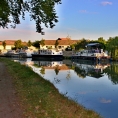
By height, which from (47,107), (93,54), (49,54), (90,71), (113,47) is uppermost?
(113,47)

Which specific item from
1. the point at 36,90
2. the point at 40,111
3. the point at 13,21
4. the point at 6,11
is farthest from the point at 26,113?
the point at 13,21

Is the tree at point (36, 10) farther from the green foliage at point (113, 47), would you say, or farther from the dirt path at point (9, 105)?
the green foliage at point (113, 47)

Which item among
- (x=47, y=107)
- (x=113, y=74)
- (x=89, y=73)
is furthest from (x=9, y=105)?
(x=89, y=73)

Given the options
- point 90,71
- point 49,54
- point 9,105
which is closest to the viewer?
point 9,105

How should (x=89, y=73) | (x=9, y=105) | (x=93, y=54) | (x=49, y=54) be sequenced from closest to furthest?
(x=9, y=105) → (x=89, y=73) → (x=93, y=54) → (x=49, y=54)

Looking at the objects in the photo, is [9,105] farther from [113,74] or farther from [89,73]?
[89,73]

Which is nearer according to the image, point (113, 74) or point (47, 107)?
point (47, 107)

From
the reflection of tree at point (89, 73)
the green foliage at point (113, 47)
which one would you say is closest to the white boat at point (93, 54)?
the green foliage at point (113, 47)

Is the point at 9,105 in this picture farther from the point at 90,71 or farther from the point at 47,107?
the point at 90,71

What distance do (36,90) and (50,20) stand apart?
3.87 metres

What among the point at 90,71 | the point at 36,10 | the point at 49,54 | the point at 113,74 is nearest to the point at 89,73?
the point at 113,74

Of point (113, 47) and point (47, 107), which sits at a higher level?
point (113, 47)

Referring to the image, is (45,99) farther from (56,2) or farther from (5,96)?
(56,2)

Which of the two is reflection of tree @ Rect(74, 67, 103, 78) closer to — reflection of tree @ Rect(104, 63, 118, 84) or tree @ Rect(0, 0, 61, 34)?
reflection of tree @ Rect(104, 63, 118, 84)
